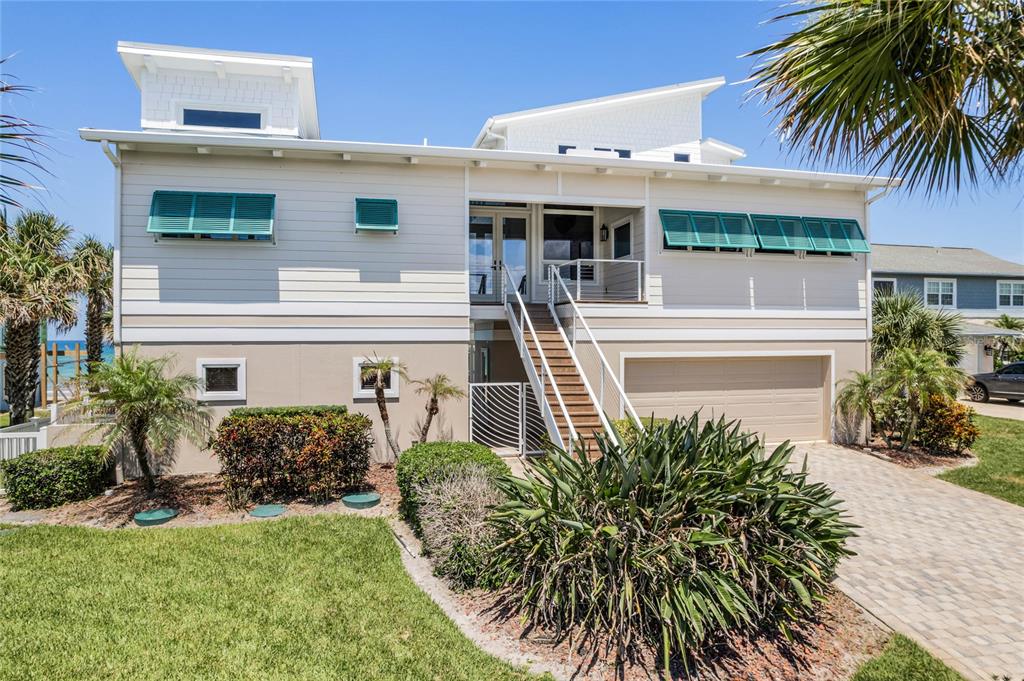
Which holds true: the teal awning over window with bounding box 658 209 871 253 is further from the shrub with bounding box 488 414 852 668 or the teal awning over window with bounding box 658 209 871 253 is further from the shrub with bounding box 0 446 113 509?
the shrub with bounding box 0 446 113 509

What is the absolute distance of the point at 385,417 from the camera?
32.3ft

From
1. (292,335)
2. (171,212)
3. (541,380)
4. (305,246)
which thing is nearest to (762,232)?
(541,380)

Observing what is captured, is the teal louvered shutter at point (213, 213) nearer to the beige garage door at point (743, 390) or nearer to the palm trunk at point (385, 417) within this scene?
the palm trunk at point (385, 417)

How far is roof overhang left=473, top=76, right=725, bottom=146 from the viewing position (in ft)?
51.9

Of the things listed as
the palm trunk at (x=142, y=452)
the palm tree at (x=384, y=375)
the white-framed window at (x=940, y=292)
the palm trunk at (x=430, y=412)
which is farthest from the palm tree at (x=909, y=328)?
the palm trunk at (x=142, y=452)

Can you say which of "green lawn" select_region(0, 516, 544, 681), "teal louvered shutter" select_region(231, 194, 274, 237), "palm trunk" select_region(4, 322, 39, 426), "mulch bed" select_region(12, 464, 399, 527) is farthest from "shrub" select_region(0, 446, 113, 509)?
"palm trunk" select_region(4, 322, 39, 426)

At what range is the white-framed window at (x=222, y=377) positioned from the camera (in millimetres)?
9867

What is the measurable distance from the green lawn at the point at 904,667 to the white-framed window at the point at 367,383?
794cm

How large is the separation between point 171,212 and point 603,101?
11914 mm

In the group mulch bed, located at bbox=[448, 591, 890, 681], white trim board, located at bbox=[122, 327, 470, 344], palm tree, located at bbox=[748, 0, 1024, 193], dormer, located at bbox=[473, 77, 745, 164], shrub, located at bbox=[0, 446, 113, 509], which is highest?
dormer, located at bbox=[473, 77, 745, 164]

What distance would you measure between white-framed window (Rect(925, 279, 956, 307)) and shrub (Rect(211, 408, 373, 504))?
27.4 m

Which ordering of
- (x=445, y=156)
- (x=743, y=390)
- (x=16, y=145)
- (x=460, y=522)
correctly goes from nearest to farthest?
(x=16, y=145) → (x=460, y=522) → (x=445, y=156) → (x=743, y=390)

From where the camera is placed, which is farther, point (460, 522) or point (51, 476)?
point (51, 476)

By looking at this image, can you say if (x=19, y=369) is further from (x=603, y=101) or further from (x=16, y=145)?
(x=603, y=101)
